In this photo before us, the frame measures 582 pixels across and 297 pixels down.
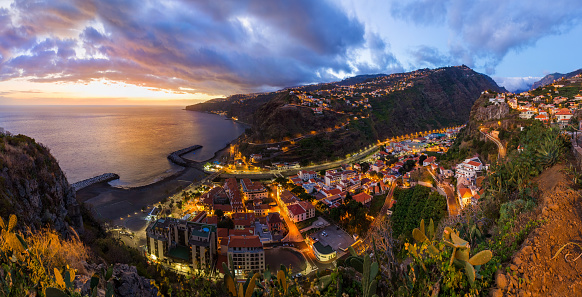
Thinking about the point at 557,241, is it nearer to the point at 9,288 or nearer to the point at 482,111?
the point at 9,288

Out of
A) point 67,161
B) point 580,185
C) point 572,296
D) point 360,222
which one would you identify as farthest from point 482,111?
point 67,161

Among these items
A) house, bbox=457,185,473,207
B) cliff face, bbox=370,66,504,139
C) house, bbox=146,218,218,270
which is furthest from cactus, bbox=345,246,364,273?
cliff face, bbox=370,66,504,139

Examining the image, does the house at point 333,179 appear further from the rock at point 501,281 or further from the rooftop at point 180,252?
the rock at point 501,281

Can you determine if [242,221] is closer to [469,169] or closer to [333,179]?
[333,179]

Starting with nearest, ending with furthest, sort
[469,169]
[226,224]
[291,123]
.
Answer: [469,169] < [226,224] < [291,123]

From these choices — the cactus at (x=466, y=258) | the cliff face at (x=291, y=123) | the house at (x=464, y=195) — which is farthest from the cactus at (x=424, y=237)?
the cliff face at (x=291, y=123)

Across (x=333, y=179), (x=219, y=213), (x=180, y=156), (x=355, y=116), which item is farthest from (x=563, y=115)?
(x=180, y=156)
